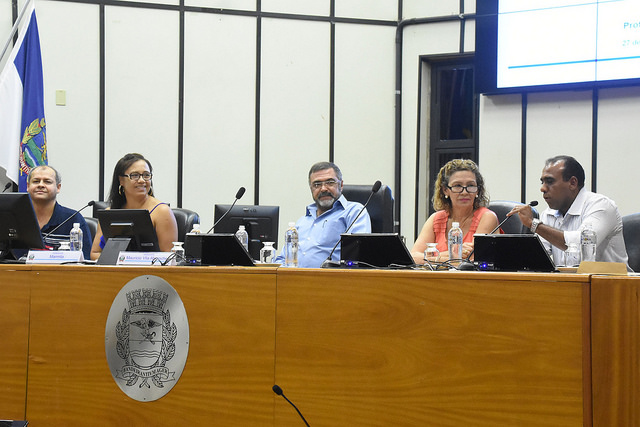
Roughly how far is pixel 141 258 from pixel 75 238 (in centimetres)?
122

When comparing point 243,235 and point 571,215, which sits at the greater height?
point 571,215

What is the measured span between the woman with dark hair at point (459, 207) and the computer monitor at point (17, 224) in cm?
157

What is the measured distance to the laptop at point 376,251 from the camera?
6.23ft

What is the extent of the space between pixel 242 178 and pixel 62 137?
128cm

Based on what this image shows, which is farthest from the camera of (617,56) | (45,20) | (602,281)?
(45,20)

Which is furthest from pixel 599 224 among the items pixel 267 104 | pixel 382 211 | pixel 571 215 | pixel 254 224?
pixel 267 104

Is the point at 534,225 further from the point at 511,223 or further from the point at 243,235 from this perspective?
the point at 243,235

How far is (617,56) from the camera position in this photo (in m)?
3.88

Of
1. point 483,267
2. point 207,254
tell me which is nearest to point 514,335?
point 483,267

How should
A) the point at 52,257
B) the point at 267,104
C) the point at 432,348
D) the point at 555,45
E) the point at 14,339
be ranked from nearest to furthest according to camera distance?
the point at 432,348 → the point at 14,339 → the point at 52,257 → the point at 555,45 → the point at 267,104

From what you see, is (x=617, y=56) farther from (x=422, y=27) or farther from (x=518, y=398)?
(x=518, y=398)

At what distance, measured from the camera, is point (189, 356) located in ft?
5.38

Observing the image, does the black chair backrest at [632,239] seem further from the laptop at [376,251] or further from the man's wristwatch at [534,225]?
the laptop at [376,251]

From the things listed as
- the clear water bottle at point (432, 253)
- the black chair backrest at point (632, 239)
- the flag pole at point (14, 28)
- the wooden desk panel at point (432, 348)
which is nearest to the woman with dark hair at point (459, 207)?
the clear water bottle at point (432, 253)
